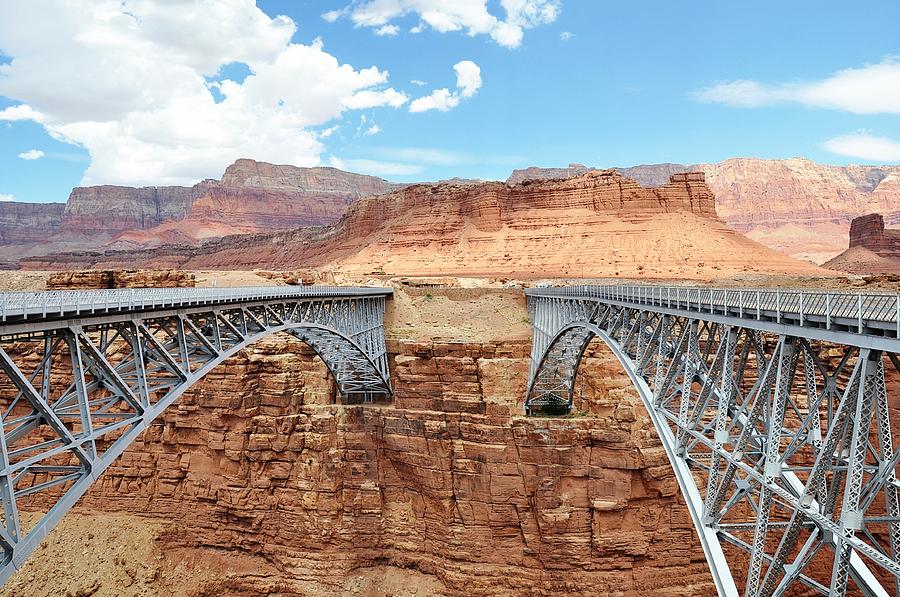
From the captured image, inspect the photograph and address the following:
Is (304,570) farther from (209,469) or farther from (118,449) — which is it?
(118,449)

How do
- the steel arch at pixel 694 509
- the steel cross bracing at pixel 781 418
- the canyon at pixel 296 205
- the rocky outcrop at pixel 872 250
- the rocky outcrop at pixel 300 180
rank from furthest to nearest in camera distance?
the rocky outcrop at pixel 300 180 → the canyon at pixel 296 205 → the rocky outcrop at pixel 872 250 → the steel arch at pixel 694 509 → the steel cross bracing at pixel 781 418

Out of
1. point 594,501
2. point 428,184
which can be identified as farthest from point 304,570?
point 428,184

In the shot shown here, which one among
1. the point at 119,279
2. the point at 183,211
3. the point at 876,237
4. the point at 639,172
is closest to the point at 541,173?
the point at 639,172

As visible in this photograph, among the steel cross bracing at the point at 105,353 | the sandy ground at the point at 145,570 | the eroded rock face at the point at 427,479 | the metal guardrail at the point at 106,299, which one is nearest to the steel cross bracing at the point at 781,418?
the eroded rock face at the point at 427,479

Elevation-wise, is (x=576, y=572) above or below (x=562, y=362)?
below

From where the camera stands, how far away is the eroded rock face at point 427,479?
1088 inches

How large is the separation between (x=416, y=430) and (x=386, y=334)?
784 cm

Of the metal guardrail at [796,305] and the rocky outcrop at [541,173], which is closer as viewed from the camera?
the metal guardrail at [796,305]

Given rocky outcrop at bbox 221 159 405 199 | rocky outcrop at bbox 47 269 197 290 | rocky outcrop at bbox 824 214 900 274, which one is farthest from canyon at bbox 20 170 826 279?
rocky outcrop at bbox 221 159 405 199

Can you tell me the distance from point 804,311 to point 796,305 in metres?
0.47

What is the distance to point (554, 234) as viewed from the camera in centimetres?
7231

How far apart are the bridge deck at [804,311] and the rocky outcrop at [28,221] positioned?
19389cm

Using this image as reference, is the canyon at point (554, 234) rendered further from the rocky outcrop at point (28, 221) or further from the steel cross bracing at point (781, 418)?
the rocky outcrop at point (28, 221)

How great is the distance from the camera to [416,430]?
3250 cm
